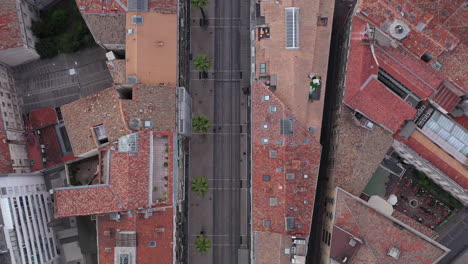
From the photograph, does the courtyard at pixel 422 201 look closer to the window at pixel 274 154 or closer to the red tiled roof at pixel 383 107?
the red tiled roof at pixel 383 107

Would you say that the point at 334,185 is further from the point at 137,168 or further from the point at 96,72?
the point at 96,72

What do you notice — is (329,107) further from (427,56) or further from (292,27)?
(427,56)

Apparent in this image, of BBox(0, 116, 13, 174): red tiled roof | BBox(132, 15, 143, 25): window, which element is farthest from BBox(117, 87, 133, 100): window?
BBox(0, 116, 13, 174): red tiled roof

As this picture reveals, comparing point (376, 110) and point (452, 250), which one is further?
point (452, 250)

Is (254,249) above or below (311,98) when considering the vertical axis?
below

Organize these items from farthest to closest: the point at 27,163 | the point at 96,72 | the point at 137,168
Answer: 1. the point at 96,72
2. the point at 27,163
3. the point at 137,168

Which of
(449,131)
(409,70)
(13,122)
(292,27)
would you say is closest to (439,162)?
(449,131)

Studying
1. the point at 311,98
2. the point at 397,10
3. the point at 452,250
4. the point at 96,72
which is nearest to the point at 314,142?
the point at 311,98
